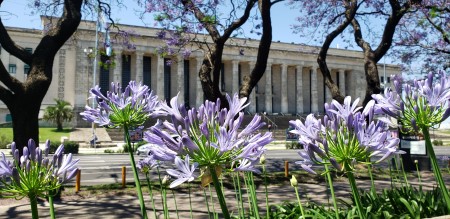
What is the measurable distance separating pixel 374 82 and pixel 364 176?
3541mm

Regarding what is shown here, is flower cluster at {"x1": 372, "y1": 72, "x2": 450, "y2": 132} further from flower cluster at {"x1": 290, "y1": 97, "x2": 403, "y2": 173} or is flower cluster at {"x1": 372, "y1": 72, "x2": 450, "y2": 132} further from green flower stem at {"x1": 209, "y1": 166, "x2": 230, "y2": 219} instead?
green flower stem at {"x1": 209, "y1": 166, "x2": 230, "y2": 219}

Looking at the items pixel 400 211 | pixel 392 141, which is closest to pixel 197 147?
Result: pixel 392 141

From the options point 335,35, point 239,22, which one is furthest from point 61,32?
point 335,35

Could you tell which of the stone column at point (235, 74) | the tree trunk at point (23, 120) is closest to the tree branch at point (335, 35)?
the tree trunk at point (23, 120)

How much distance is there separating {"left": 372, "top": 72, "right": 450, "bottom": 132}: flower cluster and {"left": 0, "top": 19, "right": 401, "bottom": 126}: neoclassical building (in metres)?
46.6

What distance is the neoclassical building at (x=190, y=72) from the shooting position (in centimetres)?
5766

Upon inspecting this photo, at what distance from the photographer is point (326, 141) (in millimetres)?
1585

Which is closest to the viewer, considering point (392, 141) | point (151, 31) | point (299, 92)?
point (392, 141)

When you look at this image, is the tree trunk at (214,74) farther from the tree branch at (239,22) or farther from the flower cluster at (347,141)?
the flower cluster at (347,141)

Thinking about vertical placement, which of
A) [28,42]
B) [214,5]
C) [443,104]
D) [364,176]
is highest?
[28,42]

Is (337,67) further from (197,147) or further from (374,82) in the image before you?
(197,147)

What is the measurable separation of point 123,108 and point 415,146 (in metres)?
16.7

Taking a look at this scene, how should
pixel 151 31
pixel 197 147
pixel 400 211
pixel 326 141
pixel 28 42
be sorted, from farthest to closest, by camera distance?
pixel 151 31 → pixel 28 42 → pixel 400 211 → pixel 326 141 → pixel 197 147

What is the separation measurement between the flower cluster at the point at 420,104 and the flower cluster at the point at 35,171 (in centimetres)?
164
